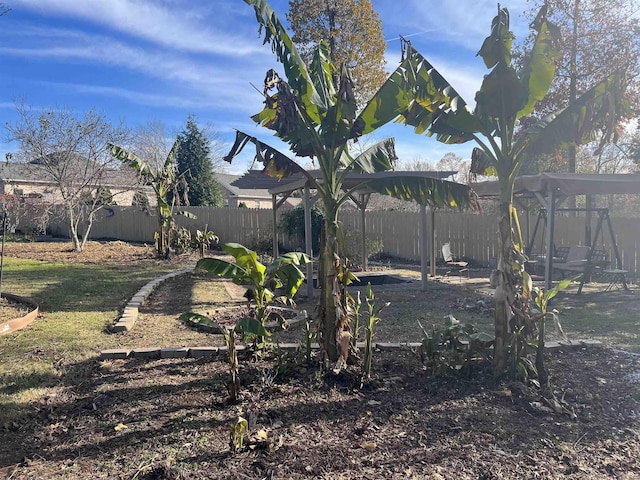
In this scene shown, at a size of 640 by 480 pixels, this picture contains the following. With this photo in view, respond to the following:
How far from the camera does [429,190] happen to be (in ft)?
14.8

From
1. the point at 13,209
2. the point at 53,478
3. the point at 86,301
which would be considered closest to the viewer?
the point at 53,478

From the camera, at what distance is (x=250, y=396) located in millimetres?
3848

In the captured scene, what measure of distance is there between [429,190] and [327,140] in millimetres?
1158

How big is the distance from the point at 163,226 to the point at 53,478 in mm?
12286

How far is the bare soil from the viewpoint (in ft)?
9.44

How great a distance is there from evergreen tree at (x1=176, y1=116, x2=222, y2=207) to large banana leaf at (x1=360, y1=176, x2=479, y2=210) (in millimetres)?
23504

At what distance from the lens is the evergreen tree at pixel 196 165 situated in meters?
26.9

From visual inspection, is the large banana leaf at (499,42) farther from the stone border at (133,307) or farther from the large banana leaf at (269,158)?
the stone border at (133,307)

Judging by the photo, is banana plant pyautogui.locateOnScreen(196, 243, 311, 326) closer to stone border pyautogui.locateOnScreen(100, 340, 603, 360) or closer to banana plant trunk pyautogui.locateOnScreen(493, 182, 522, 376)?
stone border pyautogui.locateOnScreen(100, 340, 603, 360)

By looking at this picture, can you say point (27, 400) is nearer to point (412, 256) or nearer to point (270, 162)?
point (270, 162)

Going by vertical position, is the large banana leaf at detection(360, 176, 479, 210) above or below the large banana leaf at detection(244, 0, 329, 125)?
below

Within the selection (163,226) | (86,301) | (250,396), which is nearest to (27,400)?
(250,396)

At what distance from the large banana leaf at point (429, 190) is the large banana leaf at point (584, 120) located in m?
0.67

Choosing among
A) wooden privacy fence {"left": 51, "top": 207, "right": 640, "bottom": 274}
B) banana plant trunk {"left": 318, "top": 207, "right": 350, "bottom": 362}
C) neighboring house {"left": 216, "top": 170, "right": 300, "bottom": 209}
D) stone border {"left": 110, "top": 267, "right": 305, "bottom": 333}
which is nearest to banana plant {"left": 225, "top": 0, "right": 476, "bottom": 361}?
banana plant trunk {"left": 318, "top": 207, "right": 350, "bottom": 362}
